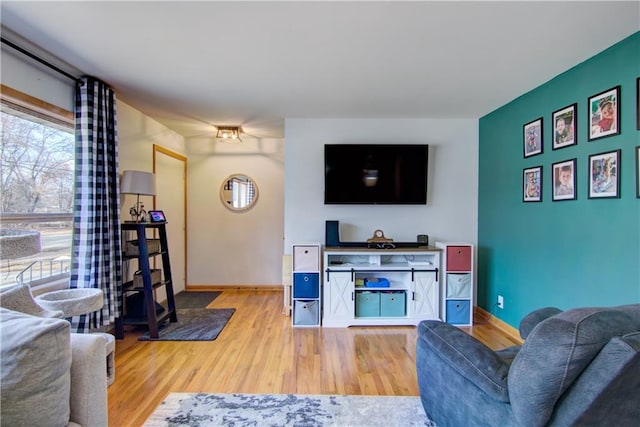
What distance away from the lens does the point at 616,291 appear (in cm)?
207

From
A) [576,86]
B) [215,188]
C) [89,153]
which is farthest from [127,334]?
[576,86]

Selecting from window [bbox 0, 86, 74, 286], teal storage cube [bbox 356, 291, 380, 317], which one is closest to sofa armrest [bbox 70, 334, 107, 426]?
window [bbox 0, 86, 74, 286]

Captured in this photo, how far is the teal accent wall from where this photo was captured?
6.53ft

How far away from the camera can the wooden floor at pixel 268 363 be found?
2.14 m

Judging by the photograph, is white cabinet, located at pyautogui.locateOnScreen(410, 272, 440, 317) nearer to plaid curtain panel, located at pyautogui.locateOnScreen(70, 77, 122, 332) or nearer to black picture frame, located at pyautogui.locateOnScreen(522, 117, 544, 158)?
black picture frame, located at pyautogui.locateOnScreen(522, 117, 544, 158)

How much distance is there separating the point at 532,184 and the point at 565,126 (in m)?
0.57

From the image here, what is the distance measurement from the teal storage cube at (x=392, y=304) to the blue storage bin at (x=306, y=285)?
0.73 m

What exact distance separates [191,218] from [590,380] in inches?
188

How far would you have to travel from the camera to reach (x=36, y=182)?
7.46ft

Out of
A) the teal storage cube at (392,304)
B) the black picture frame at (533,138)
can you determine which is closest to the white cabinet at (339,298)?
the teal storage cube at (392,304)

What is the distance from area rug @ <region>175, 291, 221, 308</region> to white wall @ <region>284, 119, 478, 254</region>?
150 cm

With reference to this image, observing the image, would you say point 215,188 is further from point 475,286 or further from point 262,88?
point 475,286

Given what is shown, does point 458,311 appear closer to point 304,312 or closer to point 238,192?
point 304,312

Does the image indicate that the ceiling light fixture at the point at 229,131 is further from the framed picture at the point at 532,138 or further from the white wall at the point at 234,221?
the framed picture at the point at 532,138
